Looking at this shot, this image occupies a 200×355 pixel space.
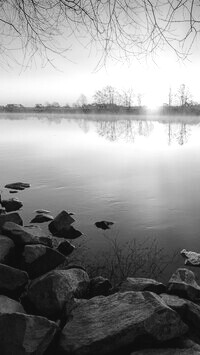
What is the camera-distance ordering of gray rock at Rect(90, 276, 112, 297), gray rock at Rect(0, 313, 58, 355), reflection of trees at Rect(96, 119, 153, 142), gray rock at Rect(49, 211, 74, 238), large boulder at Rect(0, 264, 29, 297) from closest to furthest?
gray rock at Rect(0, 313, 58, 355) < large boulder at Rect(0, 264, 29, 297) < gray rock at Rect(90, 276, 112, 297) < gray rock at Rect(49, 211, 74, 238) < reflection of trees at Rect(96, 119, 153, 142)

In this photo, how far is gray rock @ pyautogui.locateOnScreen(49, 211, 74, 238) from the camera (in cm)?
731

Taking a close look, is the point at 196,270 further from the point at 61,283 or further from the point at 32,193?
the point at 32,193

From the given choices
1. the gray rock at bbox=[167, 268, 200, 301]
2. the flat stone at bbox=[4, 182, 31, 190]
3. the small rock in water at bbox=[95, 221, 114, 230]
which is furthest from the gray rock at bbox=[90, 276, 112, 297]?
the flat stone at bbox=[4, 182, 31, 190]

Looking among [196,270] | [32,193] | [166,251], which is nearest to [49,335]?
[196,270]

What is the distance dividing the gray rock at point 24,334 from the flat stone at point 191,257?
3.19m

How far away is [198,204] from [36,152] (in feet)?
45.7

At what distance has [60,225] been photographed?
743cm

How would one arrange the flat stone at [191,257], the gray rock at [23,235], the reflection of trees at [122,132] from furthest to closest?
the reflection of trees at [122,132]
the gray rock at [23,235]
the flat stone at [191,257]

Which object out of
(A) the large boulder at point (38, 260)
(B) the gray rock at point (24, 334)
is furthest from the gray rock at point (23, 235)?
(B) the gray rock at point (24, 334)

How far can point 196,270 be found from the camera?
5.74 metres

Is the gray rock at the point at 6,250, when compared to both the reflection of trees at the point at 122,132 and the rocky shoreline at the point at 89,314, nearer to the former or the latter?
the rocky shoreline at the point at 89,314

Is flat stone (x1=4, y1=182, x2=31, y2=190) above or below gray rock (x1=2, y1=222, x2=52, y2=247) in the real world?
below

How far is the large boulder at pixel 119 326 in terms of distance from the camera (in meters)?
3.39

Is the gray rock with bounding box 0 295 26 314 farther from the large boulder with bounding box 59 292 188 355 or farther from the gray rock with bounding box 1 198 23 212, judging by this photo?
the gray rock with bounding box 1 198 23 212
